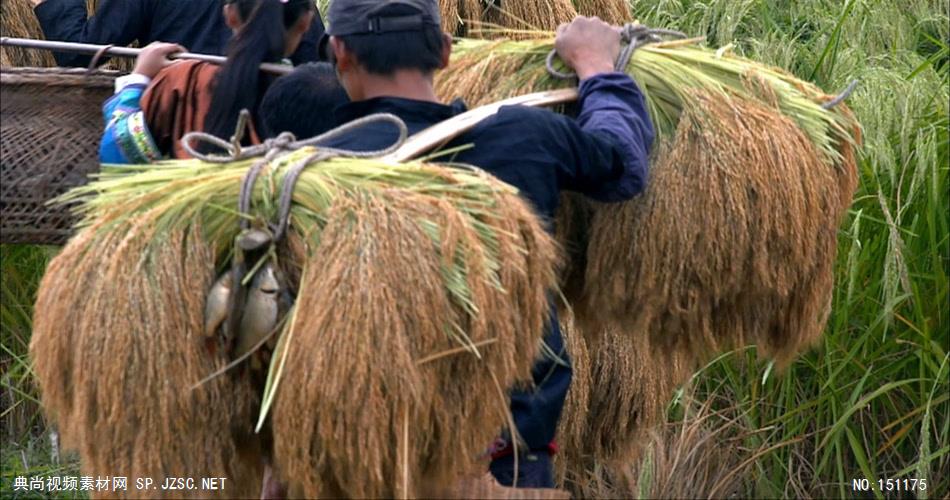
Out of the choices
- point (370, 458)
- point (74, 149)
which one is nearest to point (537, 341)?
point (370, 458)

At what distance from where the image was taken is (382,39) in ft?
9.07

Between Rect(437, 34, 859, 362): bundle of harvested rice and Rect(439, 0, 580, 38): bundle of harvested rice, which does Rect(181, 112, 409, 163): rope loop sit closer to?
Rect(437, 34, 859, 362): bundle of harvested rice

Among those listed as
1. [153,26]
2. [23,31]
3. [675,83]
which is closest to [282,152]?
[675,83]

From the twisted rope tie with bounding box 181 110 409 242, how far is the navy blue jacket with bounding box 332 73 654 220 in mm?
38

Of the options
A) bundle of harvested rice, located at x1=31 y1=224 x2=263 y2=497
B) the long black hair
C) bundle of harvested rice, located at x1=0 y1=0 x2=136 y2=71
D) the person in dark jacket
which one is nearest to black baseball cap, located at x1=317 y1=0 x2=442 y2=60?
the long black hair

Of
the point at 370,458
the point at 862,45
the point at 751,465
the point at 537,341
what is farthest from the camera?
the point at 862,45

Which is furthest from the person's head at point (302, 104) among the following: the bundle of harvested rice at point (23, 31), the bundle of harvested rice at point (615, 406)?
the bundle of harvested rice at point (23, 31)

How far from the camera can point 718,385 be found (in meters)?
4.61

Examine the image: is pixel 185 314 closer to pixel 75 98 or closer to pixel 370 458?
pixel 370 458

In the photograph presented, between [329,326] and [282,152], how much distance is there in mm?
407

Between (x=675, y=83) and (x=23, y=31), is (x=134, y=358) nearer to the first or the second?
(x=675, y=83)

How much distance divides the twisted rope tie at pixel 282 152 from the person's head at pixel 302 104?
0.27 meters

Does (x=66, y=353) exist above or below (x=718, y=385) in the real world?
above

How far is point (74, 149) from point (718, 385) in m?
2.22
